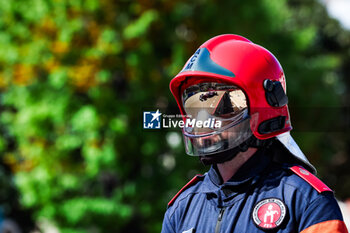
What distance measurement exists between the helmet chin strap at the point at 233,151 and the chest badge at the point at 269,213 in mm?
278

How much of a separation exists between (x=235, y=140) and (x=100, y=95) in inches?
377

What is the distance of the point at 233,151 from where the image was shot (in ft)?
7.29


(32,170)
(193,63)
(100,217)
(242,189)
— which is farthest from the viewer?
(32,170)

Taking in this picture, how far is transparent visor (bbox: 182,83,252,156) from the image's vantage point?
2.24 metres

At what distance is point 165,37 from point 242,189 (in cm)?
1061

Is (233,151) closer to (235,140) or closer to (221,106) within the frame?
(235,140)

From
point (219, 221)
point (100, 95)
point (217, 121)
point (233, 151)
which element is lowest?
point (219, 221)

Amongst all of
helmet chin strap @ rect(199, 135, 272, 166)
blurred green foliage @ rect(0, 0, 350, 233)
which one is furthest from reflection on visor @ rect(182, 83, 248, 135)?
blurred green foliage @ rect(0, 0, 350, 233)

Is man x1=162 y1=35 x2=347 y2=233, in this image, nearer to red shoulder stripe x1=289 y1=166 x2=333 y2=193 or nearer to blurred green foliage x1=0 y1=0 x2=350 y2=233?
red shoulder stripe x1=289 y1=166 x2=333 y2=193

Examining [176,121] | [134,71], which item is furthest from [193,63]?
[134,71]

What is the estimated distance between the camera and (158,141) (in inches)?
481

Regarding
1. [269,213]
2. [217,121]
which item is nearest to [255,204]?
[269,213]

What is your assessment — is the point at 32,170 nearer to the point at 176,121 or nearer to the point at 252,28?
the point at 252,28

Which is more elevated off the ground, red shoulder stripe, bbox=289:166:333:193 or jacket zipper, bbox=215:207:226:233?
red shoulder stripe, bbox=289:166:333:193
